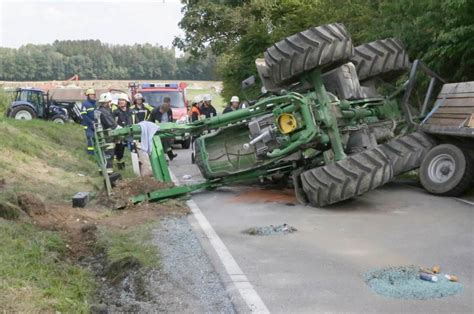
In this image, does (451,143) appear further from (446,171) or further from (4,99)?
(4,99)

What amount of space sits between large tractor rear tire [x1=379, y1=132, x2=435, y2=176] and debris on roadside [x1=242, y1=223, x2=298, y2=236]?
104 inches

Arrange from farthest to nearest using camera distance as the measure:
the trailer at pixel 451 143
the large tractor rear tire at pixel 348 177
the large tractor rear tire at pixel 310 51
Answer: the trailer at pixel 451 143 < the large tractor rear tire at pixel 310 51 < the large tractor rear tire at pixel 348 177

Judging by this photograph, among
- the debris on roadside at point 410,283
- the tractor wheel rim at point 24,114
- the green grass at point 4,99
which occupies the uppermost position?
the green grass at point 4,99

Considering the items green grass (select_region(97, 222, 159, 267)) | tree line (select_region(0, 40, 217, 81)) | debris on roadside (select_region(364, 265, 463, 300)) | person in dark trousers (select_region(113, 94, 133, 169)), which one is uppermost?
tree line (select_region(0, 40, 217, 81))

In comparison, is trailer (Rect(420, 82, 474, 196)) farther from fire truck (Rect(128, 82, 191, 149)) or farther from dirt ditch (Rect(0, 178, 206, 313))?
fire truck (Rect(128, 82, 191, 149))

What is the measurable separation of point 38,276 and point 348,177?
4.17 metres

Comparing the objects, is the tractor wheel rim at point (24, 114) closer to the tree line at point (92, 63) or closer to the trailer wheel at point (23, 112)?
the trailer wheel at point (23, 112)

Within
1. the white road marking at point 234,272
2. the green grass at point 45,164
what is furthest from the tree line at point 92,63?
the white road marking at point 234,272

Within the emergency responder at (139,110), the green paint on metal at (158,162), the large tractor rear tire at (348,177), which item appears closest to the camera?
the large tractor rear tire at (348,177)

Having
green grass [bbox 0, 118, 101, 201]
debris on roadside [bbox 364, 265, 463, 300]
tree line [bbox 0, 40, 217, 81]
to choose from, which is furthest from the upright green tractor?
tree line [bbox 0, 40, 217, 81]

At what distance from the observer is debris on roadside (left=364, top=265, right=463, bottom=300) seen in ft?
14.5

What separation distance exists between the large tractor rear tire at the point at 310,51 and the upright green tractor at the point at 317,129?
0.01 metres

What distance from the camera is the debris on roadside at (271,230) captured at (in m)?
6.48

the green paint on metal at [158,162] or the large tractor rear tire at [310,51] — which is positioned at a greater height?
the large tractor rear tire at [310,51]
